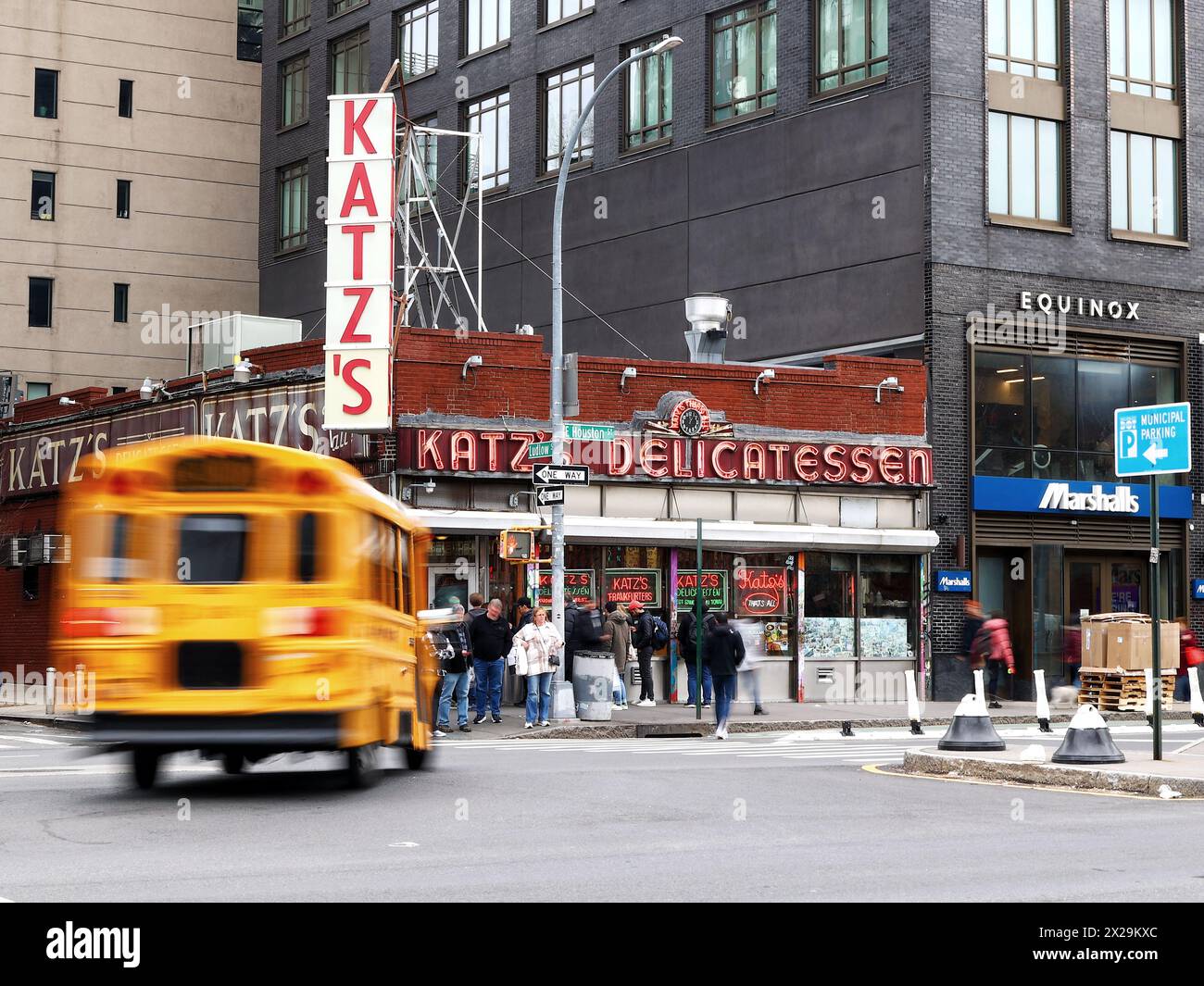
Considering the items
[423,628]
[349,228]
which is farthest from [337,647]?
[349,228]

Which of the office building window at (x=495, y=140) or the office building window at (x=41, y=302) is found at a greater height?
the office building window at (x=495, y=140)

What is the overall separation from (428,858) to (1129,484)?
27081mm

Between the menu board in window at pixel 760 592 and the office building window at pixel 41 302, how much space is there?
26543 mm

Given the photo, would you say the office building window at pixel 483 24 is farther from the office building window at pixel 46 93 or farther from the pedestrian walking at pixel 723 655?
the pedestrian walking at pixel 723 655

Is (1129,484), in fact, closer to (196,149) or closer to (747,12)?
(747,12)

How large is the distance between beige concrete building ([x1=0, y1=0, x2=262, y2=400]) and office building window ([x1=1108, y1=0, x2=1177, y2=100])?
1068 inches

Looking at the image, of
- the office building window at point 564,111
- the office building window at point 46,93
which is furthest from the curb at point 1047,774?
the office building window at point 46,93

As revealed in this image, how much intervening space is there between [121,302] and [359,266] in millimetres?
23186

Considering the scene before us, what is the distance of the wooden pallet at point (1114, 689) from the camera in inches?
1155

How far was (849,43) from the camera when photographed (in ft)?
114

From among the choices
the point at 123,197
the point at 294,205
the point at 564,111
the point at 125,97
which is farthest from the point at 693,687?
the point at 125,97

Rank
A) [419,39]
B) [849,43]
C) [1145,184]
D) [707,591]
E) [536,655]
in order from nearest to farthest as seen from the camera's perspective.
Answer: [536,655] < [707,591] < [849,43] < [1145,184] < [419,39]

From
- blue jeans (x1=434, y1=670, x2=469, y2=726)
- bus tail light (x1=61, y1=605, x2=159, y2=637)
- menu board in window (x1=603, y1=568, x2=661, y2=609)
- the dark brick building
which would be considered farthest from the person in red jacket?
bus tail light (x1=61, y1=605, x2=159, y2=637)

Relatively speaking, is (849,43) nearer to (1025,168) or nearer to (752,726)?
(1025,168)
